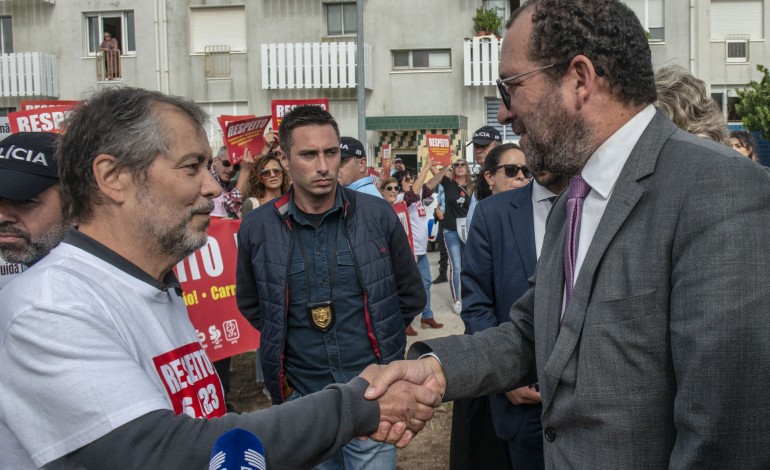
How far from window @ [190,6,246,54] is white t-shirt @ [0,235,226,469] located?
1025 inches

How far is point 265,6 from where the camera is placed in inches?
1053

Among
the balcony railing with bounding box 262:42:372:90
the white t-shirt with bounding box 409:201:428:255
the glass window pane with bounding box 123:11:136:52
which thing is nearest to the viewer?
the white t-shirt with bounding box 409:201:428:255

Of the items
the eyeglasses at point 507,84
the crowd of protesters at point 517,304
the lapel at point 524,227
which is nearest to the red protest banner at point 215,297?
the crowd of protesters at point 517,304

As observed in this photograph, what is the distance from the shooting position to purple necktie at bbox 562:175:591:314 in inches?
90.7

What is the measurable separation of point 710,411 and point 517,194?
7.32 feet

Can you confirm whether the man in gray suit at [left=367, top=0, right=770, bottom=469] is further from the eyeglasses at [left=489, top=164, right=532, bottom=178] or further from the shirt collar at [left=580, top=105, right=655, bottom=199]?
the eyeglasses at [left=489, top=164, right=532, bottom=178]

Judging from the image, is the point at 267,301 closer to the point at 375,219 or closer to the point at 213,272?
the point at 375,219

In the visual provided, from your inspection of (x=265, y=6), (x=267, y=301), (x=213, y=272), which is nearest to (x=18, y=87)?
(x=265, y=6)

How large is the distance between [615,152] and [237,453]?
1430 mm

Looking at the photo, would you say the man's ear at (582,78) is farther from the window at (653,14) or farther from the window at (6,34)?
the window at (6,34)

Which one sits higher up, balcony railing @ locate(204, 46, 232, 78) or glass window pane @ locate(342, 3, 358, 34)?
glass window pane @ locate(342, 3, 358, 34)

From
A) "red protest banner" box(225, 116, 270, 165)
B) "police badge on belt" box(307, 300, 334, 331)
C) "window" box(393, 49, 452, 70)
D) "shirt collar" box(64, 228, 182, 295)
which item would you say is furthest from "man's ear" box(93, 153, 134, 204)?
"window" box(393, 49, 452, 70)

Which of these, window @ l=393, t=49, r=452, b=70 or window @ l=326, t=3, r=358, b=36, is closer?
window @ l=393, t=49, r=452, b=70

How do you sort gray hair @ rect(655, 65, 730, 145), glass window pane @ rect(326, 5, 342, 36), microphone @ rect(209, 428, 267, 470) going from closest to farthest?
microphone @ rect(209, 428, 267, 470) < gray hair @ rect(655, 65, 730, 145) < glass window pane @ rect(326, 5, 342, 36)
